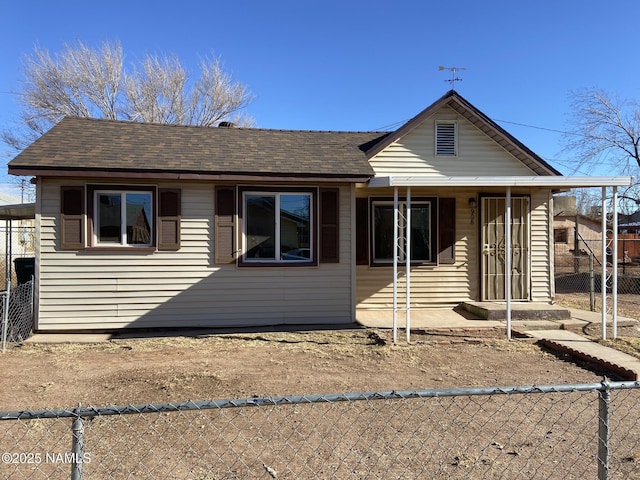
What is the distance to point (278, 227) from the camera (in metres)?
8.38

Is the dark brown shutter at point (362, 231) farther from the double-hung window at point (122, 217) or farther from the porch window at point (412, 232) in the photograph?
the double-hung window at point (122, 217)

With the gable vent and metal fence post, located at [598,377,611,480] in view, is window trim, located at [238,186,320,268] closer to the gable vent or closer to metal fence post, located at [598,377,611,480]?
the gable vent

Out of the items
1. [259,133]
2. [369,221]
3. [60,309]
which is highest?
[259,133]

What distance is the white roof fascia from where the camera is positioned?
679 cm

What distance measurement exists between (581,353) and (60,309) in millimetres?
8424

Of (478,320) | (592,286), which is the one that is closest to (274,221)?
(478,320)

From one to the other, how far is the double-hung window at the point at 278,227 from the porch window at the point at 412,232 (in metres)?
1.72

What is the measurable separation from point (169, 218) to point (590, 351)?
712 cm

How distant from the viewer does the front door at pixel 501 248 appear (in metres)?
9.51

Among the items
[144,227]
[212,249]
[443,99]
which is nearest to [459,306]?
[443,99]

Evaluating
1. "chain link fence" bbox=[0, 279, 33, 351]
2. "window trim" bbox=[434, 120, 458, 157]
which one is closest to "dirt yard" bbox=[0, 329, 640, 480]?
"chain link fence" bbox=[0, 279, 33, 351]

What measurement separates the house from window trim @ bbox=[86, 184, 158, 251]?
2 centimetres

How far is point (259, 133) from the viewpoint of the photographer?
10.2 meters

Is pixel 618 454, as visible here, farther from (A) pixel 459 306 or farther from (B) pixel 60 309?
(B) pixel 60 309
